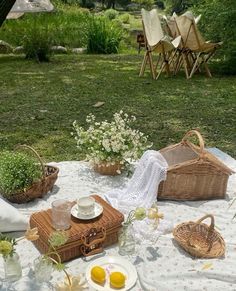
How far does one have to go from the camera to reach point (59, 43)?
12102mm

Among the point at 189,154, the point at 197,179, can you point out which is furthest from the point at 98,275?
the point at 189,154

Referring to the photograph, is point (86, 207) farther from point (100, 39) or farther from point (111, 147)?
point (100, 39)

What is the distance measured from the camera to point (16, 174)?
10.6 ft

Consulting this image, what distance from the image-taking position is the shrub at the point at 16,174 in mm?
3223

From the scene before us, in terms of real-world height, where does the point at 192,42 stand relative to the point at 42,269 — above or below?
above

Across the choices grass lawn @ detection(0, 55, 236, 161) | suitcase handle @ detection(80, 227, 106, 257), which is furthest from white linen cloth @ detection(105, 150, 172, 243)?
grass lawn @ detection(0, 55, 236, 161)

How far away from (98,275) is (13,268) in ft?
1.60

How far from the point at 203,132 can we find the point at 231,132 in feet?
1.17

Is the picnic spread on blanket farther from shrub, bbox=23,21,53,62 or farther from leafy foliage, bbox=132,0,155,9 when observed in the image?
leafy foliage, bbox=132,0,155,9

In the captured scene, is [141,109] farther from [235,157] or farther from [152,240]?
[152,240]

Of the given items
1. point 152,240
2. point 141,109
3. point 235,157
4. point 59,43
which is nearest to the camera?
point 152,240

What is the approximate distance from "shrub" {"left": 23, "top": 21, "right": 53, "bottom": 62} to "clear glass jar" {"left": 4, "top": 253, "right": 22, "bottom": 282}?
789 centimetres

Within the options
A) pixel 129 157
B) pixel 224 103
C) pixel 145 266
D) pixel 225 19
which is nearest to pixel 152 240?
pixel 145 266

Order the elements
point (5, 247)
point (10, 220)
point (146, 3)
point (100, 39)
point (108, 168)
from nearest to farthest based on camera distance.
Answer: point (5, 247)
point (10, 220)
point (108, 168)
point (100, 39)
point (146, 3)
